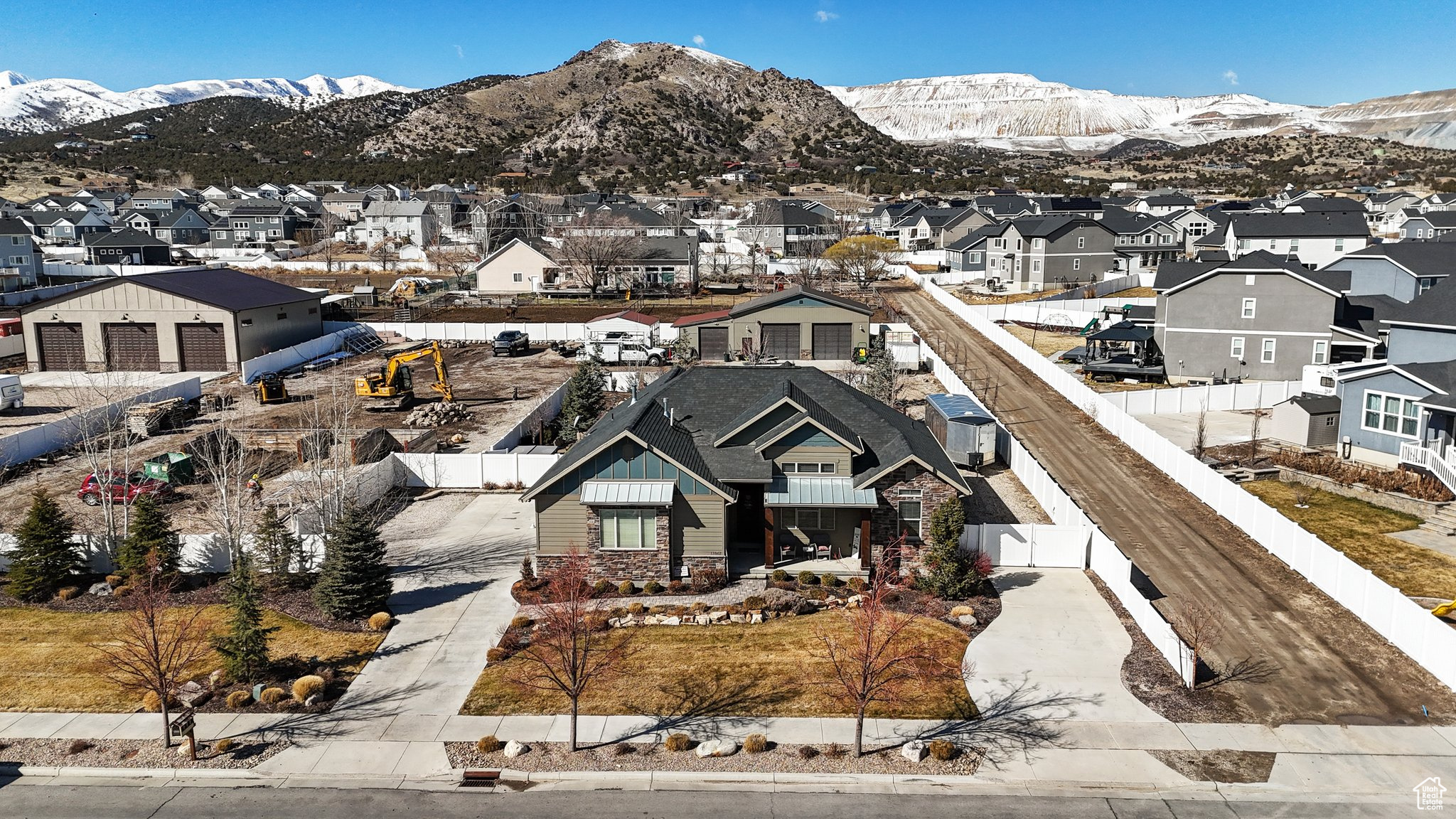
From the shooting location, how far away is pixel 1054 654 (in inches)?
872

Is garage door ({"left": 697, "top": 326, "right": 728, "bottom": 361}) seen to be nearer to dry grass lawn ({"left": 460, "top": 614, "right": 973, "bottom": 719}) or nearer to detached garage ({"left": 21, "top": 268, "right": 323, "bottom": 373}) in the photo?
detached garage ({"left": 21, "top": 268, "right": 323, "bottom": 373})

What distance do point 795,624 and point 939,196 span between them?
141605 millimetres

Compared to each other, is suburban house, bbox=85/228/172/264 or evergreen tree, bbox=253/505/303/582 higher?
suburban house, bbox=85/228/172/264

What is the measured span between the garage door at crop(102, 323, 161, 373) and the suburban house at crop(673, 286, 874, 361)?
3137 centimetres

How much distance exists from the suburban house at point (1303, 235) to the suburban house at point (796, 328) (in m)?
42.7

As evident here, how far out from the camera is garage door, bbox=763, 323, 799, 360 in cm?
5859

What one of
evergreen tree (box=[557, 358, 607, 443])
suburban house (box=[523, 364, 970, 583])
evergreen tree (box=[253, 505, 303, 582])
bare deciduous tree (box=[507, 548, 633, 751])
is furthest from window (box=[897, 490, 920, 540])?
evergreen tree (box=[557, 358, 607, 443])

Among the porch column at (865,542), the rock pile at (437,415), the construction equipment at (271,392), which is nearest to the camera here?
the porch column at (865,542)

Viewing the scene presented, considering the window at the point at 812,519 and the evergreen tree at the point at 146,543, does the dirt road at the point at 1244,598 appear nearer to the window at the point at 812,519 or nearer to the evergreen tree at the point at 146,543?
the window at the point at 812,519

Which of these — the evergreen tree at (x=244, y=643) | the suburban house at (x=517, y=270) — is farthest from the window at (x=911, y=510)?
the suburban house at (x=517, y=270)

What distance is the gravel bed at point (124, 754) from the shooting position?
1800 centimetres

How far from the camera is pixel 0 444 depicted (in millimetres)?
36188

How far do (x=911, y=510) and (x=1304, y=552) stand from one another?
10.7 m

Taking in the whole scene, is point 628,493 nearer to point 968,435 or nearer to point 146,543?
point 146,543
